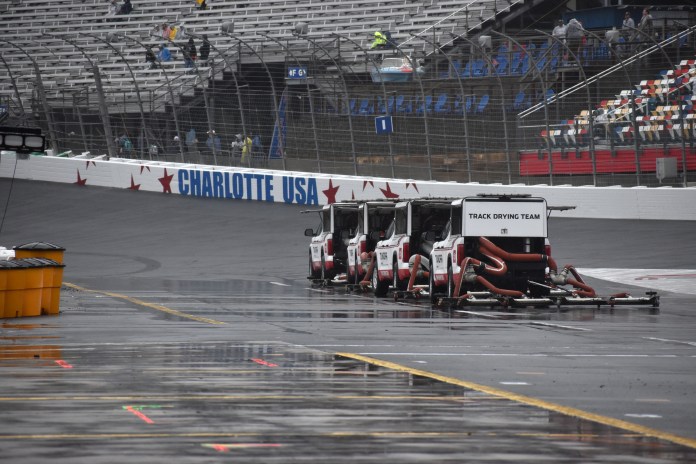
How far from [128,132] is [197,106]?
118 inches

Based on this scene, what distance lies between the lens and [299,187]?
137ft

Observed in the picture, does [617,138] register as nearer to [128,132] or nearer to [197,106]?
[197,106]

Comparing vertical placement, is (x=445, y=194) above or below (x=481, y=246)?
above

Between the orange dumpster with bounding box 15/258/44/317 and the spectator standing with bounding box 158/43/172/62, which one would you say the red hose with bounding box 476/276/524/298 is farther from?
the spectator standing with bounding box 158/43/172/62

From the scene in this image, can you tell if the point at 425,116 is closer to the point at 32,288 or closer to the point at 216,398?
the point at 32,288

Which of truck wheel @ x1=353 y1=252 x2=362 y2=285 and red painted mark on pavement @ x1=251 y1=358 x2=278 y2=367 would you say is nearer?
red painted mark on pavement @ x1=251 y1=358 x2=278 y2=367

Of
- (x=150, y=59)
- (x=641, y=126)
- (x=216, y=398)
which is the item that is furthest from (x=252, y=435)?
(x=150, y=59)

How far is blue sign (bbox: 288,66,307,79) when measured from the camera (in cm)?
4034

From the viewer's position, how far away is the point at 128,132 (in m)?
44.8

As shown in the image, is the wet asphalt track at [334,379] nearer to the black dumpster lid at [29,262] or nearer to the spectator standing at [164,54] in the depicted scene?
the black dumpster lid at [29,262]

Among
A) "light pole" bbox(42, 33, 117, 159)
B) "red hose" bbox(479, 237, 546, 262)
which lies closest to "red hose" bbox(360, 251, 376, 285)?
"red hose" bbox(479, 237, 546, 262)

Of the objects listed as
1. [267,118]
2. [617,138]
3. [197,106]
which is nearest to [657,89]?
[617,138]

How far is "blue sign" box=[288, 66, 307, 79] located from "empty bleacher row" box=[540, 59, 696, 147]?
8.70 meters

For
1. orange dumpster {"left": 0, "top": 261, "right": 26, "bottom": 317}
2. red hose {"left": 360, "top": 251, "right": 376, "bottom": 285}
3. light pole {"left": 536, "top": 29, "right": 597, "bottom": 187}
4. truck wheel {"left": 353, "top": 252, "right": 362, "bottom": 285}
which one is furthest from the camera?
light pole {"left": 536, "top": 29, "right": 597, "bottom": 187}
